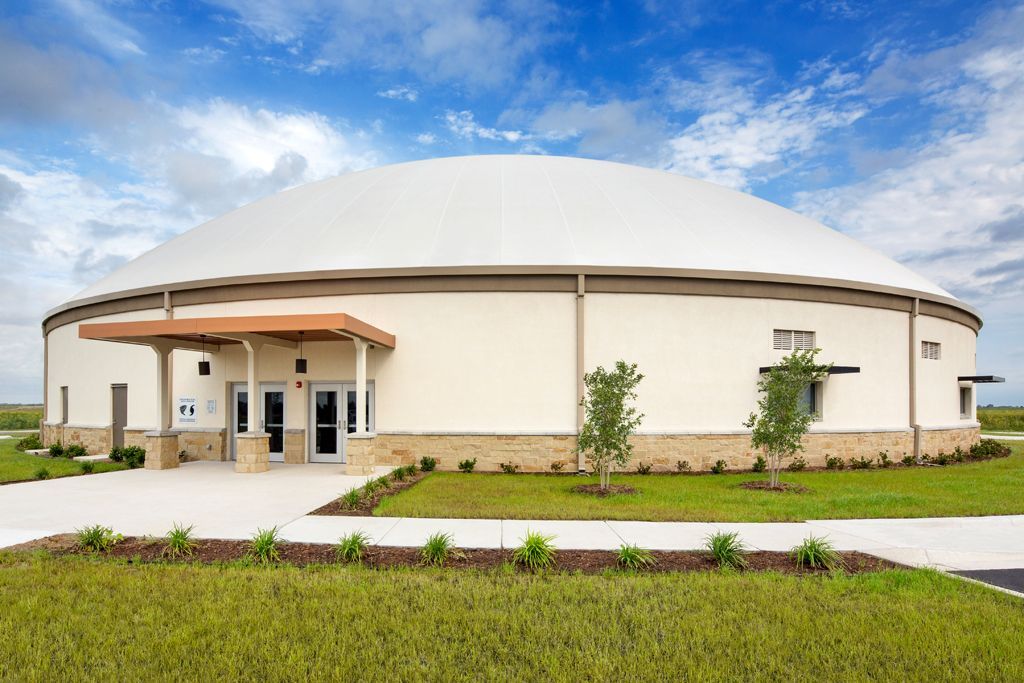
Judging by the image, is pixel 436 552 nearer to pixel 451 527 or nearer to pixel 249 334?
pixel 451 527

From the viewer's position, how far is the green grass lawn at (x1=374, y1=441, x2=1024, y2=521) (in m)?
10.5

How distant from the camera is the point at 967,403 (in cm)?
2348

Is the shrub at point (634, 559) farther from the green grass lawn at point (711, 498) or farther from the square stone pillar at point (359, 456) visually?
the square stone pillar at point (359, 456)

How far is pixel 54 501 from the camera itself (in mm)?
11820

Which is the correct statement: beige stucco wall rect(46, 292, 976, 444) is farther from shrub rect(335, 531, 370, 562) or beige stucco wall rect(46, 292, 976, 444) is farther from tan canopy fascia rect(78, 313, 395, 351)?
shrub rect(335, 531, 370, 562)

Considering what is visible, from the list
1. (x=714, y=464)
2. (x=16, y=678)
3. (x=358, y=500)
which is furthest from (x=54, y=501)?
(x=714, y=464)

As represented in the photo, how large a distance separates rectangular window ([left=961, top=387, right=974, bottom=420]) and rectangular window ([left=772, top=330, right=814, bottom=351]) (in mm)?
10577

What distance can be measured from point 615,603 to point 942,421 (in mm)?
20327

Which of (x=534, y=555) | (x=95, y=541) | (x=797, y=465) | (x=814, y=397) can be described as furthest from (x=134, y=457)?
(x=814, y=397)

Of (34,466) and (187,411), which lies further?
(187,411)

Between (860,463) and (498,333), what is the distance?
11507 mm

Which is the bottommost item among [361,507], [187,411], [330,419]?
[361,507]

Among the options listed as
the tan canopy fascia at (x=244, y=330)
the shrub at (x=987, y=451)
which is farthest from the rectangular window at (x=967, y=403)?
the tan canopy fascia at (x=244, y=330)

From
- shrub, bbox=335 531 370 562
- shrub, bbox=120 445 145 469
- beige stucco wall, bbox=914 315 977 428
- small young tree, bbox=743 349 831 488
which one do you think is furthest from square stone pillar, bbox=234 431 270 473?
beige stucco wall, bbox=914 315 977 428
